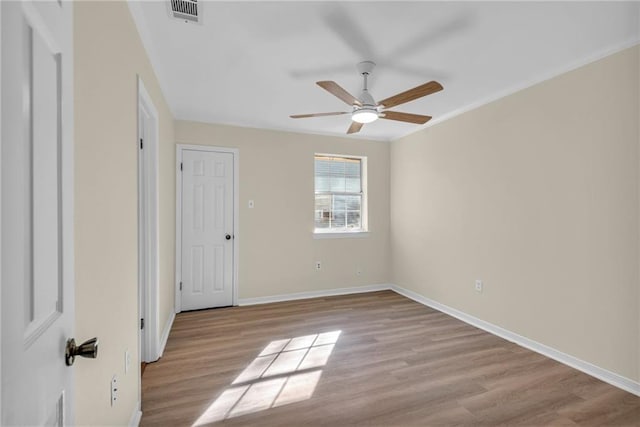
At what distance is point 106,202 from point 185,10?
1.25 meters

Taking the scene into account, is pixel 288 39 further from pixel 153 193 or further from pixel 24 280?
pixel 24 280

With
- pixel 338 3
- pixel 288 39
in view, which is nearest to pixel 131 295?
pixel 288 39

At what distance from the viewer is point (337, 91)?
2.37 metres

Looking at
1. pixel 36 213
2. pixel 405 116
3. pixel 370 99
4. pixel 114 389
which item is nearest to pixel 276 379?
pixel 114 389

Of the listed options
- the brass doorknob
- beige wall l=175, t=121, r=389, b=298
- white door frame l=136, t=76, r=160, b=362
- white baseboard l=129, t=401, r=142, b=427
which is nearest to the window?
beige wall l=175, t=121, r=389, b=298

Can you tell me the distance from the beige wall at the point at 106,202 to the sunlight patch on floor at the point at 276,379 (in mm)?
Answer: 583

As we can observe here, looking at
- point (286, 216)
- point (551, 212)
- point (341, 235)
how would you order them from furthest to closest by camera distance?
point (341, 235)
point (286, 216)
point (551, 212)

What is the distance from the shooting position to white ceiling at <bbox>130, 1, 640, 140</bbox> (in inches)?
74.9

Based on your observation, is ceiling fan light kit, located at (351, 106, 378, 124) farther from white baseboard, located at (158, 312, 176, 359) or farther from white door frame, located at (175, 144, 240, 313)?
white baseboard, located at (158, 312, 176, 359)

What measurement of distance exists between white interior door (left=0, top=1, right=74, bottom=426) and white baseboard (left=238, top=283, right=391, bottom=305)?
11.7ft

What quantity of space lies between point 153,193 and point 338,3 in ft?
6.67

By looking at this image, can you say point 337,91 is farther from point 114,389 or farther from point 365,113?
point 114,389

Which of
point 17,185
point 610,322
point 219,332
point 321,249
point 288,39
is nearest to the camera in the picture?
point 17,185

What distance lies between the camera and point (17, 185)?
0.55 metres
